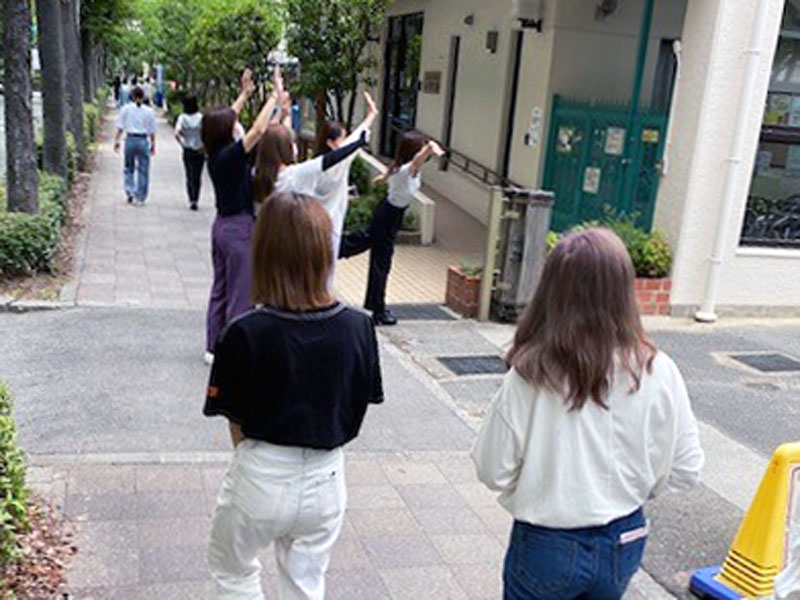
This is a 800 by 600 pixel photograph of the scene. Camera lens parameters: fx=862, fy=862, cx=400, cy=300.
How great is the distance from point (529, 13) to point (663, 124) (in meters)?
2.85

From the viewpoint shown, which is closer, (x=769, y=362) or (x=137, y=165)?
(x=769, y=362)

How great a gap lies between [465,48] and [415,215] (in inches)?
159

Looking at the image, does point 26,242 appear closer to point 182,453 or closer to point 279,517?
point 182,453

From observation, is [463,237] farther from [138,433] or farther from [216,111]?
[138,433]

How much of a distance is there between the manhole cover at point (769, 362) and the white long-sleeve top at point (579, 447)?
558 centimetres

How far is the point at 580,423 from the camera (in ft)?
7.49

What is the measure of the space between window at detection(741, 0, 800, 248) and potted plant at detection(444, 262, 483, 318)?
299 cm

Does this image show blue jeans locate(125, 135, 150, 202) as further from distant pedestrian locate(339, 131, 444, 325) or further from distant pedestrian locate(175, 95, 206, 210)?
distant pedestrian locate(339, 131, 444, 325)

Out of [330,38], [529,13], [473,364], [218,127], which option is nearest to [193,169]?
[330,38]

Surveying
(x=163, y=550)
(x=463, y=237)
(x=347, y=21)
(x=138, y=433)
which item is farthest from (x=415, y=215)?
(x=163, y=550)

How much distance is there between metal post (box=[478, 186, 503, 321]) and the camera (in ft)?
26.0

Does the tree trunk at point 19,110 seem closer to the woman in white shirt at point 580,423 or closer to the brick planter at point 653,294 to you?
the brick planter at point 653,294

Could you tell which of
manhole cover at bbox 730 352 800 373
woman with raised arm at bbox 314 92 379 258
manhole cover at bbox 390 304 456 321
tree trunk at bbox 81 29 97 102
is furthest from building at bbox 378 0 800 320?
tree trunk at bbox 81 29 97 102

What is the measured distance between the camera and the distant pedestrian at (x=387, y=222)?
7500 millimetres
